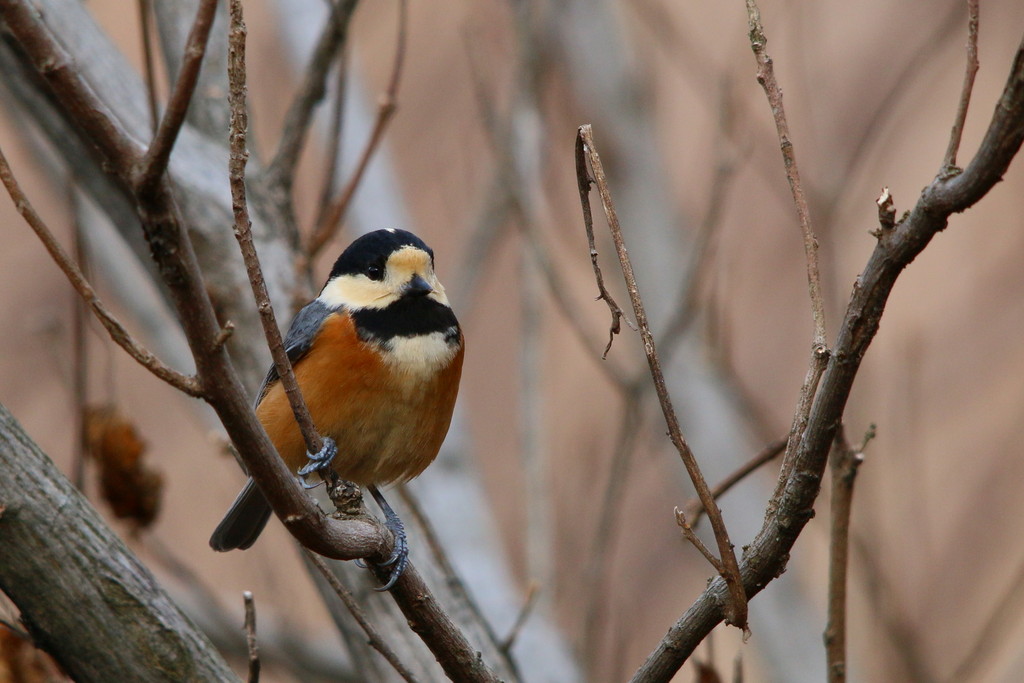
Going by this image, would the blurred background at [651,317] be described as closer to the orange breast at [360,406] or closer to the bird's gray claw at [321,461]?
the orange breast at [360,406]

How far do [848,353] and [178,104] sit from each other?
113cm

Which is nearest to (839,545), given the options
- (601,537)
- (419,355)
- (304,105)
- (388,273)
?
(419,355)

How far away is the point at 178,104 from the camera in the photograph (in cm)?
145

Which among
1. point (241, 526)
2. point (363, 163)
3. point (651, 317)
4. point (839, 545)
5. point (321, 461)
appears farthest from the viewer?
point (651, 317)

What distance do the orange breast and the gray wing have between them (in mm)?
47

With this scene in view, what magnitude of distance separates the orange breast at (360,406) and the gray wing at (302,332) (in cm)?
5

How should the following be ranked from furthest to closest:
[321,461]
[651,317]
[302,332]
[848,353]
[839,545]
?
[651,317] < [302,332] < [321,461] < [839,545] < [848,353]

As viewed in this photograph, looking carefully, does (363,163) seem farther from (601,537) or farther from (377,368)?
(601,537)

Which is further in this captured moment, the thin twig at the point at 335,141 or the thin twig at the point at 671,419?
the thin twig at the point at 335,141

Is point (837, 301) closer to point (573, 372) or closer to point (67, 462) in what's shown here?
point (573, 372)

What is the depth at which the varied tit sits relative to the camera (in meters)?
3.18

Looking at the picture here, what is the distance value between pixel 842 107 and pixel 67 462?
5.50 m

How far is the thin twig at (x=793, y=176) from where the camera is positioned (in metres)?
1.90

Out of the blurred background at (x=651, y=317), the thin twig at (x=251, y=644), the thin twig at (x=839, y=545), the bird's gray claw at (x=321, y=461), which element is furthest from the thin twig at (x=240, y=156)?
the blurred background at (x=651, y=317)
